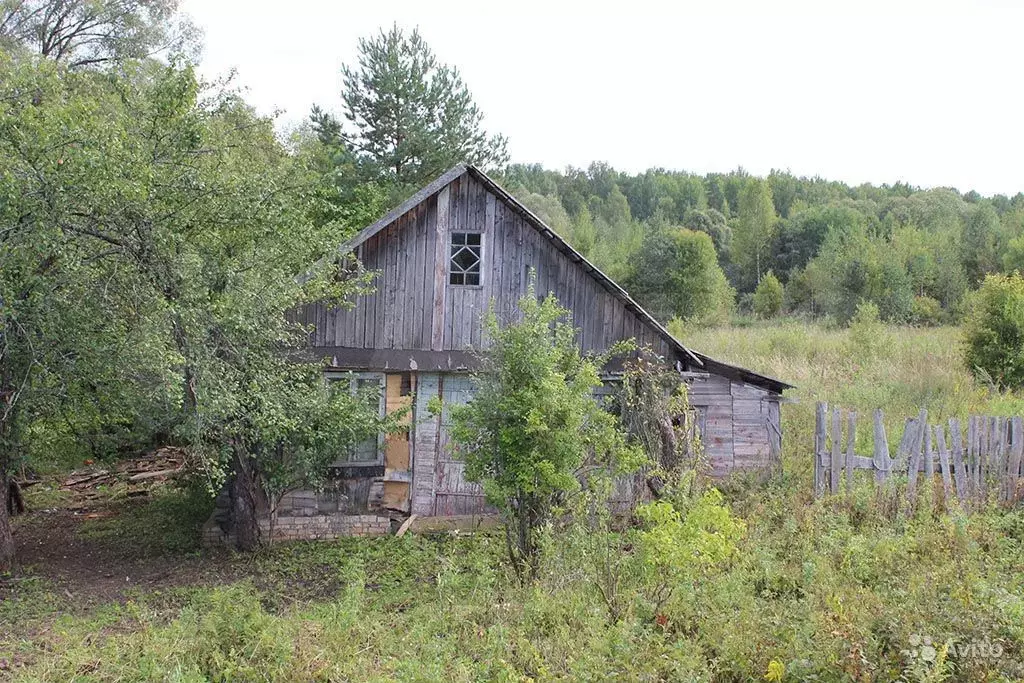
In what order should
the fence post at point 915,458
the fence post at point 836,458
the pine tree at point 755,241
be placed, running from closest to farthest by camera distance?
the fence post at point 915,458 → the fence post at point 836,458 → the pine tree at point 755,241

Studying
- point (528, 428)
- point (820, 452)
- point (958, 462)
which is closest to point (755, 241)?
point (820, 452)

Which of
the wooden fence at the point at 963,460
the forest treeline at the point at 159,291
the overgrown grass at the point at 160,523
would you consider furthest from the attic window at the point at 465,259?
the wooden fence at the point at 963,460

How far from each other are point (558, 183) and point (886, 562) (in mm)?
85678

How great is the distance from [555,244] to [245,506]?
6.63 metres

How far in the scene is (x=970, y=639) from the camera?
5699 mm

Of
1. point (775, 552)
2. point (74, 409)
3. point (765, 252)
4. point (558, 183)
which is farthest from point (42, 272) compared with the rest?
point (558, 183)

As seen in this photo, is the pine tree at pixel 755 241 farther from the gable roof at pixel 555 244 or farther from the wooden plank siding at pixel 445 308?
the wooden plank siding at pixel 445 308

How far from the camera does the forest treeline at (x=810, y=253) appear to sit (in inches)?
1428

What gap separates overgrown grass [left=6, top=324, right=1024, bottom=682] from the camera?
596cm

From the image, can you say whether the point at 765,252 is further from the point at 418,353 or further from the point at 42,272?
the point at 42,272

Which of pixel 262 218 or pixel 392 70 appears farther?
pixel 392 70

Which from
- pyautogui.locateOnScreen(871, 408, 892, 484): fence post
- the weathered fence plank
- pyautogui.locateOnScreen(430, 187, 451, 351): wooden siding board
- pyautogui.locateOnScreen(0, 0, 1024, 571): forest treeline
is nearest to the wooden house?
pyautogui.locateOnScreen(430, 187, 451, 351): wooden siding board

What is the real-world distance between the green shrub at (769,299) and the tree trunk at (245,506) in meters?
38.3

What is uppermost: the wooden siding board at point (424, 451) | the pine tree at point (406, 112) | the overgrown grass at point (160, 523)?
the pine tree at point (406, 112)
